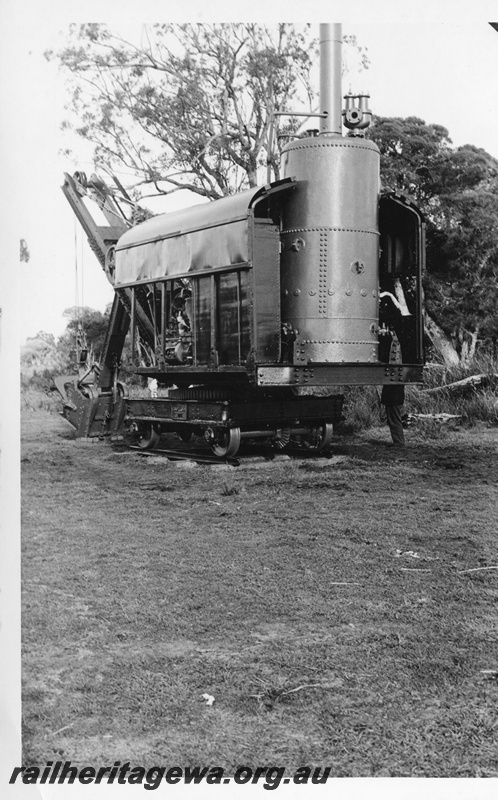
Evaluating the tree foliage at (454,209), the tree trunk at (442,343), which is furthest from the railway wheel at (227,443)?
the tree foliage at (454,209)

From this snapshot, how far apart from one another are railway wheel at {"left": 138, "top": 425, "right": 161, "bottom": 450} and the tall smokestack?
4.77 metres

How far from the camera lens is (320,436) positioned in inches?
443

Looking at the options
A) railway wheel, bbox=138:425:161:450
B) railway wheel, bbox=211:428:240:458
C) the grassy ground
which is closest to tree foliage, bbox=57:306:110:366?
railway wheel, bbox=138:425:161:450

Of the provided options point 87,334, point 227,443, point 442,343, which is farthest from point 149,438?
point 442,343

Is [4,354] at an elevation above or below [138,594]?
above

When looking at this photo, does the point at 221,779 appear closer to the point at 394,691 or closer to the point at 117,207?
the point at 394,691

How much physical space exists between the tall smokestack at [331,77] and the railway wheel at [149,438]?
15.7 feet

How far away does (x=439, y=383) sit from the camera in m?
13.7

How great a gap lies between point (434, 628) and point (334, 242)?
5.88m

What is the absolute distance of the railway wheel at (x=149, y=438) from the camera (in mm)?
12176

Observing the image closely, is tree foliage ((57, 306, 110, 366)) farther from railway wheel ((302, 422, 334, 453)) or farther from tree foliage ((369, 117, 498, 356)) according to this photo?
tree foliage ((369, 117, 498, 356))

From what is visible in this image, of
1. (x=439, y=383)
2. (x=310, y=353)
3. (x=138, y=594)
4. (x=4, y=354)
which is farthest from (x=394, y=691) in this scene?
(x=439, y=383)

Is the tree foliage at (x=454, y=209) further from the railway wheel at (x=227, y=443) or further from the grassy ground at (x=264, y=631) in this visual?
the grassy ground at (x=264, y=631)

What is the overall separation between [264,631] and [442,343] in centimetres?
1055
